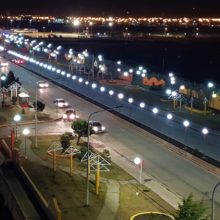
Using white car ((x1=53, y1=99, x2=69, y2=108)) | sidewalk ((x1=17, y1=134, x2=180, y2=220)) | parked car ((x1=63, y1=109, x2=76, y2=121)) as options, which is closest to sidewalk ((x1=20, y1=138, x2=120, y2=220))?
sidewalk ((x1=17, y1=134, x2=180, y2=220))

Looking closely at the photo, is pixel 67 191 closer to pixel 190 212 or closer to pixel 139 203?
pixel 139 203

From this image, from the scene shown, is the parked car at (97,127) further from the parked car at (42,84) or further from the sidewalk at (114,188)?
the parked car at (42,84)

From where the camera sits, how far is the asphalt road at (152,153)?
39.0 metres

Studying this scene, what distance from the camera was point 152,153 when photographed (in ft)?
154

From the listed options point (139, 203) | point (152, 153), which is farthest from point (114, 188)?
point (152, 153)

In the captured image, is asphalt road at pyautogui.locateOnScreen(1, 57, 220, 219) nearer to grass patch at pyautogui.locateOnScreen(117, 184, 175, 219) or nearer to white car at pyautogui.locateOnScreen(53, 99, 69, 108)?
white car at pyautogui.locateOnScreen(53, 99, 69, 108)

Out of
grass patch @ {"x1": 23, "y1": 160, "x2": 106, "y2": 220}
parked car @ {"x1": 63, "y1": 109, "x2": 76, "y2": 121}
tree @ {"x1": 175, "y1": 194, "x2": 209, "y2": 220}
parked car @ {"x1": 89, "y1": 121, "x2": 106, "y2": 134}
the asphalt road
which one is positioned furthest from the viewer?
parked car @ {"x1": 63, "y1": 109, "x2": 76, "y2": 121}

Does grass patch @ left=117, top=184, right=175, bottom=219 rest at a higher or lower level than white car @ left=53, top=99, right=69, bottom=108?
lower

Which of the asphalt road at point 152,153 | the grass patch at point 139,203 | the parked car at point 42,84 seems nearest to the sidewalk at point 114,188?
the grass patch at point 139,203

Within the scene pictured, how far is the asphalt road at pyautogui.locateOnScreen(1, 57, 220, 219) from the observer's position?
39.0 meters

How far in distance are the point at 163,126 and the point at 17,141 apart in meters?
15.6

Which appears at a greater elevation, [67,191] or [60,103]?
[60,103]

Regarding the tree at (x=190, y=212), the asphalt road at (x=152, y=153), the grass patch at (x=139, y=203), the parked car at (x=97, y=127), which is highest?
the tree at (x=190, y=212)

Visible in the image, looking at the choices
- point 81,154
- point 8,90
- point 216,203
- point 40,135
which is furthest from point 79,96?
point 216,203
